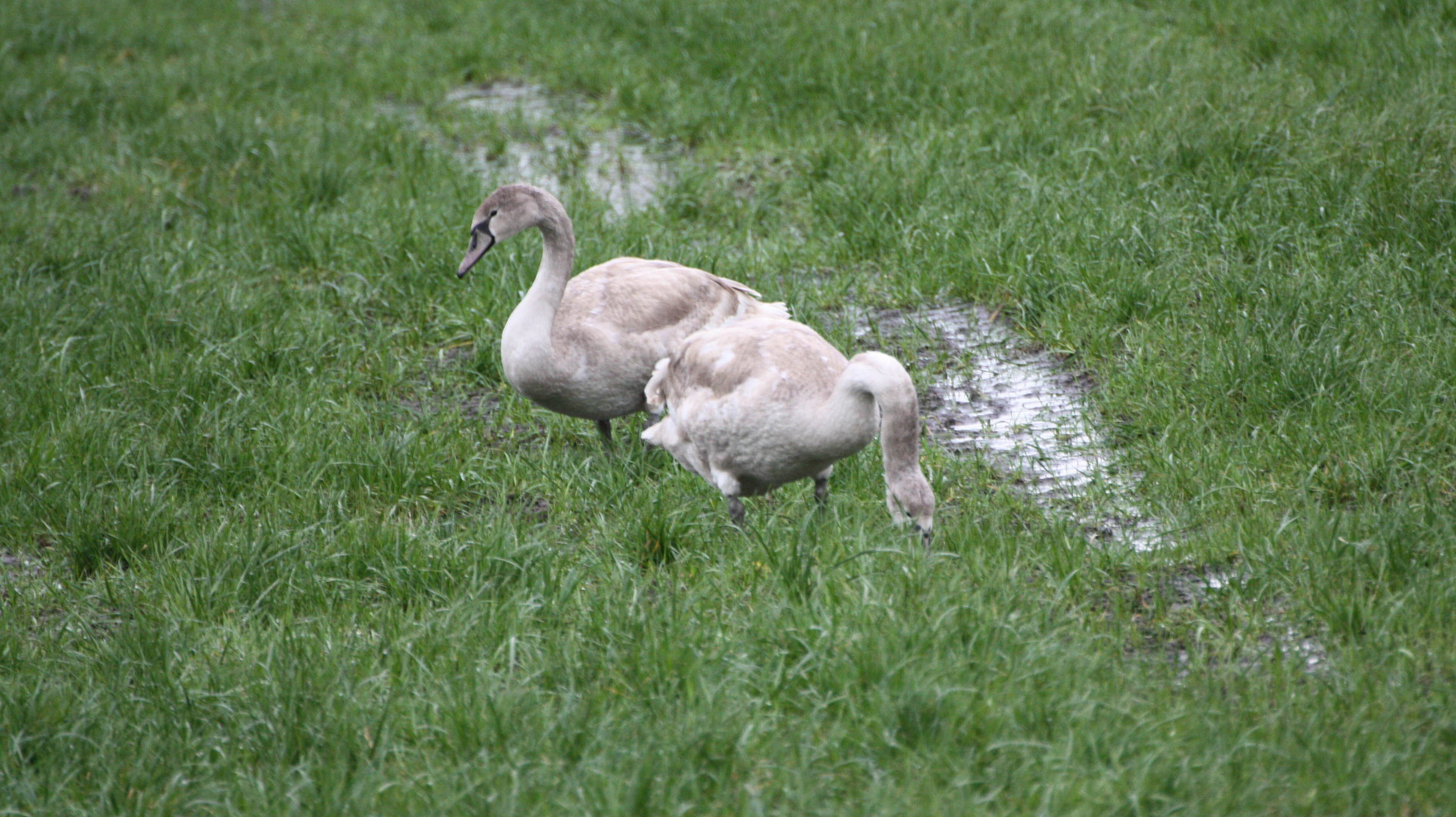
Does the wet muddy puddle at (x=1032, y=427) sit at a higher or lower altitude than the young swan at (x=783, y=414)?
lower

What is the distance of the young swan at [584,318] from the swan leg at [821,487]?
937 mm

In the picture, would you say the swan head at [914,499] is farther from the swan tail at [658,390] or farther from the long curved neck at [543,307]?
the long curved neck at [543,307]

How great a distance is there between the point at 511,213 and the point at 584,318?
21.8 inches

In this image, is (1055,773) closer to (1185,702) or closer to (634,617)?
(1185,702)

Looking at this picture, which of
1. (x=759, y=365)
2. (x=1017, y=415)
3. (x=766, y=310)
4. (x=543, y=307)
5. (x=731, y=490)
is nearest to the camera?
(x=759, y=365)

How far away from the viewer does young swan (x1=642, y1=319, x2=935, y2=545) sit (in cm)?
388

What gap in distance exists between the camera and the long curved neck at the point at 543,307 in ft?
16.3

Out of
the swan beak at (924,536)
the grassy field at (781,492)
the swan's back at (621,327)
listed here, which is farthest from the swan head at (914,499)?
the swan's back at (621,327)

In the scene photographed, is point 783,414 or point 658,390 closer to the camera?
point 783,414

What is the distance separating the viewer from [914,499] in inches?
152

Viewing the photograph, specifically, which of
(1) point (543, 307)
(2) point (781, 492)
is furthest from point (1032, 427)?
(1) point (543, 307)

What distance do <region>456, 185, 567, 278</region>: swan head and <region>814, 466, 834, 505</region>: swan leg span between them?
1609mm

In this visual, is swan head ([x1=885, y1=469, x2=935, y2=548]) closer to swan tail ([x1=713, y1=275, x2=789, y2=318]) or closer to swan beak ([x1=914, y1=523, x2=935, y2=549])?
swan beak ([x1=914, y1=523, x2=935, y2=549])

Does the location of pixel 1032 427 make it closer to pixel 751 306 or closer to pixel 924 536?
pixel 751 306
